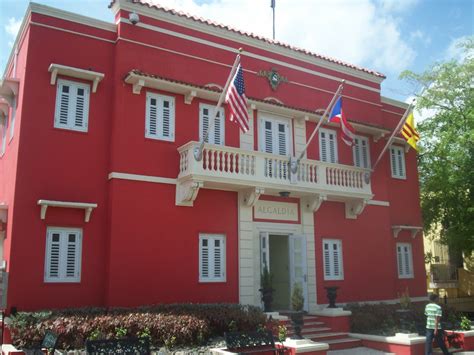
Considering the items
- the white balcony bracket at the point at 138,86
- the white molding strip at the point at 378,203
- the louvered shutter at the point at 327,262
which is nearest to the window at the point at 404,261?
the white molding strip at the point at 378,203

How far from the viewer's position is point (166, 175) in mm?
15438

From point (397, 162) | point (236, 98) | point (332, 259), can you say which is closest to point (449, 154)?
point (397, 162)

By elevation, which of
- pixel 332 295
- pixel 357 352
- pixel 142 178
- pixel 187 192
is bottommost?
pixel 357 352

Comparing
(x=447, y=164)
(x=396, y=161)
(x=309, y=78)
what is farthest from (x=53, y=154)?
(x=447, y=164)

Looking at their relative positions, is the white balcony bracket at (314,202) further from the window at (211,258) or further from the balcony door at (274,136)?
the window at (211,258)

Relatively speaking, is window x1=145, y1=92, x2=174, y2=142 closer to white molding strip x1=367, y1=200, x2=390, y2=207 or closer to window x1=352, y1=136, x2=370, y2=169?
window x1=352, y1=136, x2=370, y2=169

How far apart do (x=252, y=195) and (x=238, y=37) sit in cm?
565

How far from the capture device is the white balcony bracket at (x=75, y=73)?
1427cm

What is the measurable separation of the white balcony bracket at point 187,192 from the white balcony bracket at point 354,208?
6358mm

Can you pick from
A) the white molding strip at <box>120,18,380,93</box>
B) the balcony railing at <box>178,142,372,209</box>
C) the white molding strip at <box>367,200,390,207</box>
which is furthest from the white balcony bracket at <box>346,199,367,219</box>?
the white molding strip at <box>120,18,380,93</box>

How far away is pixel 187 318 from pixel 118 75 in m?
7.26

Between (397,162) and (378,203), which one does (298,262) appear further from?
(397,162)

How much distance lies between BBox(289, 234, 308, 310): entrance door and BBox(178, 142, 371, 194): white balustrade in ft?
6.19

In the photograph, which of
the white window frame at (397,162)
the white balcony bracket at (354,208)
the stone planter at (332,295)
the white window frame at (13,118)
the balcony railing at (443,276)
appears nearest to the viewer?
the white window frame at (13,118)
